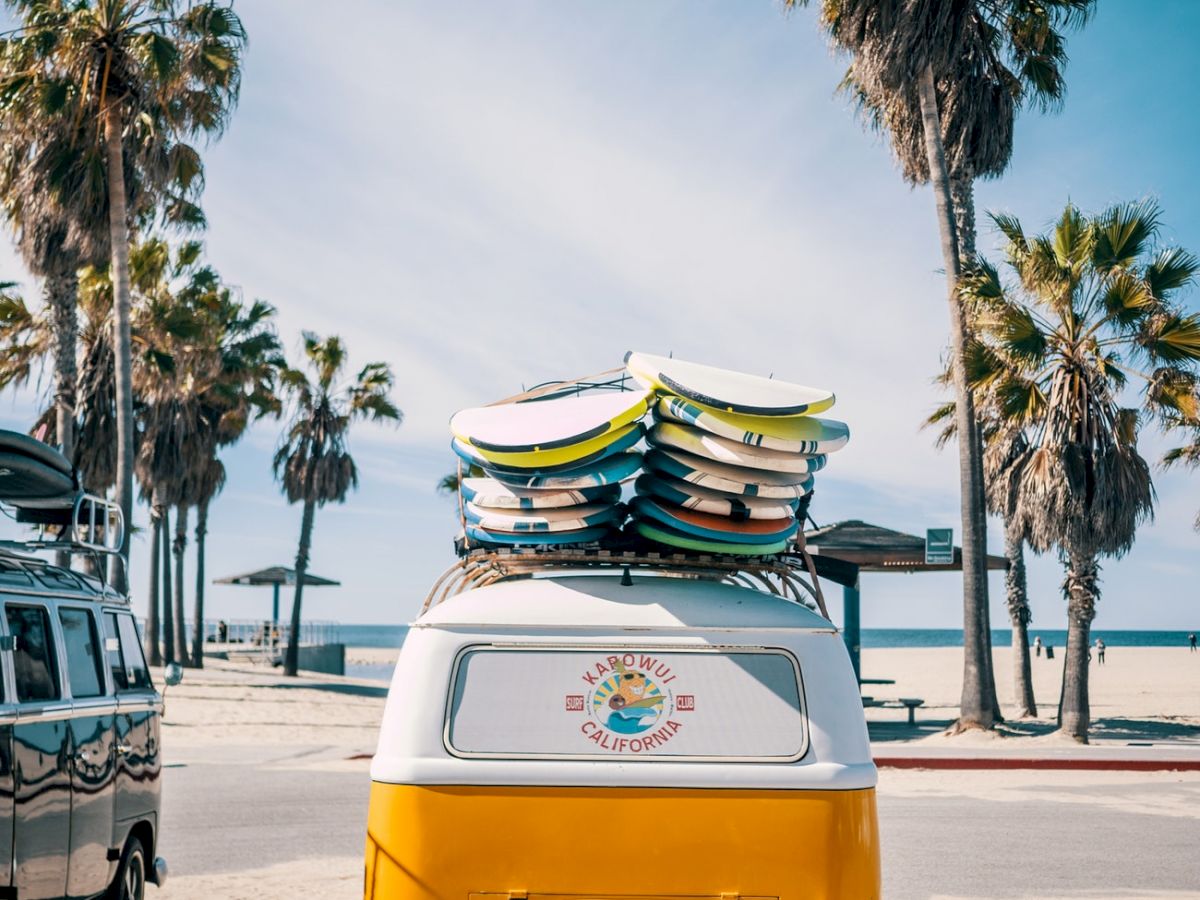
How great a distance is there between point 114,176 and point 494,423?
1812 centimetres

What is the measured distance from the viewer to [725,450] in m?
4.84

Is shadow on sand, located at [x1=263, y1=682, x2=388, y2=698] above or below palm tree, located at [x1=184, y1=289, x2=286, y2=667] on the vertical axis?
below

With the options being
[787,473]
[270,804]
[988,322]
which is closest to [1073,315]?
[988,322]

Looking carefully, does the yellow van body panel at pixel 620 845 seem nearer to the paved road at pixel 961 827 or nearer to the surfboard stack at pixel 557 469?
the surfboard stack at pixel 557 469

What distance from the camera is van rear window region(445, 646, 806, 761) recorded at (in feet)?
14.0

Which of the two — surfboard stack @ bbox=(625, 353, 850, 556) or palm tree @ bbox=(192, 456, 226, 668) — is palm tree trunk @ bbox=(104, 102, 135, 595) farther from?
surfboard stack @ bbox=(625, 353, 850, 556)

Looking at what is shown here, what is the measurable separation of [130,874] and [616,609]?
3971 mm

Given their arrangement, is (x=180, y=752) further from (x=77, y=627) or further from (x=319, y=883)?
(x=77, y=627)

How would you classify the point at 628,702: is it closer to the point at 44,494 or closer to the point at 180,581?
the point at 44,494

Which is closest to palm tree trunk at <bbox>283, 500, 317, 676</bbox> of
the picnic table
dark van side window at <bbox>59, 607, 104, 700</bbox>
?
the picnic table

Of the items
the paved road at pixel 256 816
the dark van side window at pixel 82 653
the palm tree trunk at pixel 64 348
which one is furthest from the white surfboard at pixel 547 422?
the palm tree trunk at pixel 64 348

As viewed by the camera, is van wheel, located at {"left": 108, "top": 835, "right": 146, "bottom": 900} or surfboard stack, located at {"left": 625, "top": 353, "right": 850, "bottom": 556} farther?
van wheel, located at {"left": 108, "top": 835, "right": 146, "bottom": 900}

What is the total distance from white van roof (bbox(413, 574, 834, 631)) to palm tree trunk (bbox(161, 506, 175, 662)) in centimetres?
3010

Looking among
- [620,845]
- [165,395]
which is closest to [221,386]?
[165,395]
